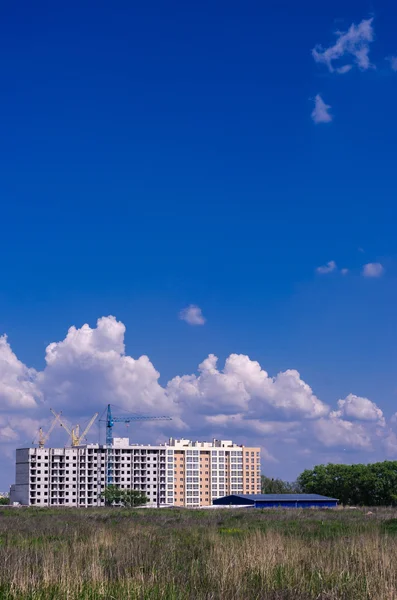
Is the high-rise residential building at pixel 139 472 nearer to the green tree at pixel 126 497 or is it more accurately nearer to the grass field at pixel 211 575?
the green tree at pixel 126 497

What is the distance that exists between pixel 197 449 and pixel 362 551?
17492 cm

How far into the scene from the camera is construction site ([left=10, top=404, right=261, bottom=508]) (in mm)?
173750

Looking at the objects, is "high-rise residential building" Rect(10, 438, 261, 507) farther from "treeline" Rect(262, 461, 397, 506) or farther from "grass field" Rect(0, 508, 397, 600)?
"grass field" Rect(0, 508, 397, 600)

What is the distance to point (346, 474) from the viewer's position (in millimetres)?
116500

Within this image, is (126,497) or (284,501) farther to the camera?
(126,497)

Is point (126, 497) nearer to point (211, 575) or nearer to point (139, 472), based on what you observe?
point (139, 472)

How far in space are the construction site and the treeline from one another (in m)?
59.8

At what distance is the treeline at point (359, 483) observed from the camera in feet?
368

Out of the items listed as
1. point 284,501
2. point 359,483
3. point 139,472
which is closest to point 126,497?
point 139,472

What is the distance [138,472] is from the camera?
598 feet

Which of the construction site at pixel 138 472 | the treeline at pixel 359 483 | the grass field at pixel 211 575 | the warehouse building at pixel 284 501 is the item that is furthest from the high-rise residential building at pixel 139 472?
the grass field at pixel 211 575

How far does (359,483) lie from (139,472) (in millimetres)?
79768

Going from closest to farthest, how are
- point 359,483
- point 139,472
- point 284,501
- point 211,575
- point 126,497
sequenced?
point 211,575
point 284,501
point 359,483
point 126,497
point 139,472

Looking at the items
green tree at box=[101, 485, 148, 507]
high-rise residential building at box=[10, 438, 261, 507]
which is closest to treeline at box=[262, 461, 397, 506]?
green tree at box=[101, 485, 148, 507]
